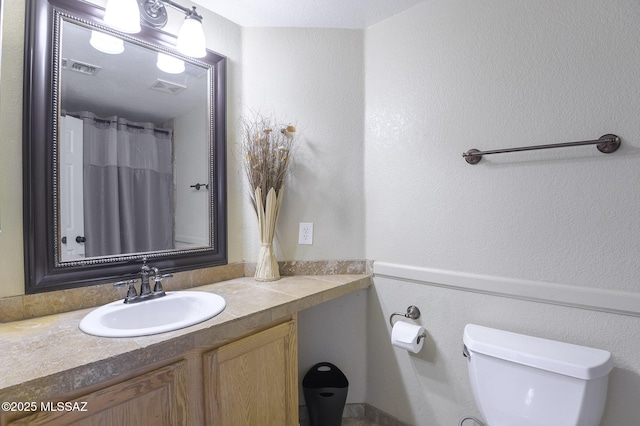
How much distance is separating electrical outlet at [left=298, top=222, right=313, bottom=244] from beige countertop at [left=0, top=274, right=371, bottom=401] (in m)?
0.40

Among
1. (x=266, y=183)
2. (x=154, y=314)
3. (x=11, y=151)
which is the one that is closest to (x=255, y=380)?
(x=154, y=314)

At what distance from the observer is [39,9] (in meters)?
1.04

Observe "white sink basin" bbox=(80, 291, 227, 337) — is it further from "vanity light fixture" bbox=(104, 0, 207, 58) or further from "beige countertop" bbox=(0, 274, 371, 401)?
"vanity light fixture" bbox=(104, 0, 207, 58)

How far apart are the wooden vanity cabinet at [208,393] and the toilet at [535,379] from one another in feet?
2.45

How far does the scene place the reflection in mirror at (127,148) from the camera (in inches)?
43.7

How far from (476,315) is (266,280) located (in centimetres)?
99

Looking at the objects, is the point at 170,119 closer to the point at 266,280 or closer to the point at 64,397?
the point at 266,280

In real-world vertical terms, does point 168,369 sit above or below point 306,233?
below

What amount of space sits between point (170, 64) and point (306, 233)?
1.04 m

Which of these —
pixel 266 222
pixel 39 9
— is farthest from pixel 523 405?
pixel 39 9

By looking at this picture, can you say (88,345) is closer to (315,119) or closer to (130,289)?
(130,289)

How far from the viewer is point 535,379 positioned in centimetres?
103

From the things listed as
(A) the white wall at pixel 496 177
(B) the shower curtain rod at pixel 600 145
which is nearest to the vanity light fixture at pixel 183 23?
(A) the white wall at pixel 496 177

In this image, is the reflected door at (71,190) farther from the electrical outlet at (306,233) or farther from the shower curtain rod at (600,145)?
the shower curtain rod at (600,145)
